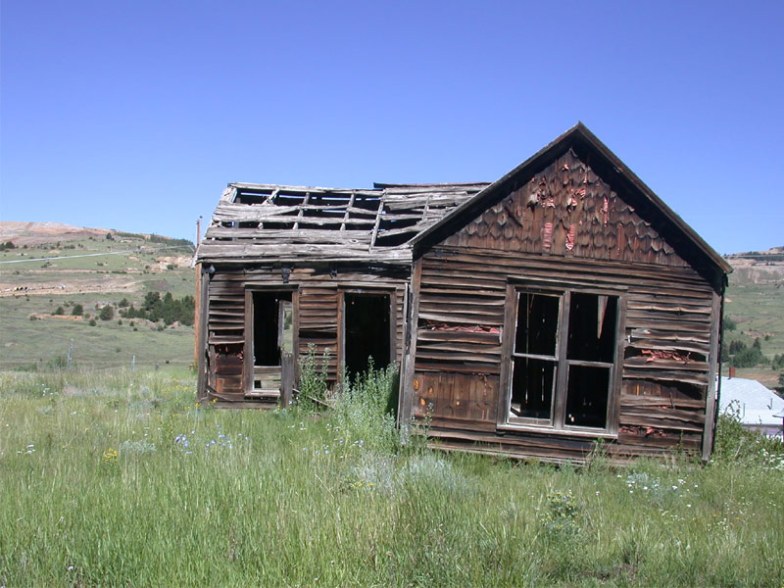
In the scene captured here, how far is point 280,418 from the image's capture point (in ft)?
40.3

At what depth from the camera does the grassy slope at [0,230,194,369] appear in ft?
93.9

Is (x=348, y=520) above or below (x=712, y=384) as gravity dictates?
below

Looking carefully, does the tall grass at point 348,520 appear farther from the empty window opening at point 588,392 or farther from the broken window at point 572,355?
the empty window opening at point 588,392

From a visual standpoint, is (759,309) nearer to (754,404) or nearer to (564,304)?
(754,404)

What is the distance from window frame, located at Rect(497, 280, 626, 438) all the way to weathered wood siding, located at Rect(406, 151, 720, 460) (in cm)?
5

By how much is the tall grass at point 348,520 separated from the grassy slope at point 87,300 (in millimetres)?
18731

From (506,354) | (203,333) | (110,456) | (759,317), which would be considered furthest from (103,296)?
(759,317)

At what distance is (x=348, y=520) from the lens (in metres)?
5.37

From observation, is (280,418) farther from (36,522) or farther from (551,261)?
(36,522)

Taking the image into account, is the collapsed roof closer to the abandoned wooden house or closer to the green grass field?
the abandoned wooden house

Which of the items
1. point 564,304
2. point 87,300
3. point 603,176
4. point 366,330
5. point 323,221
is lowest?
point 87,300

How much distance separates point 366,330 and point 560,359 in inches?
329

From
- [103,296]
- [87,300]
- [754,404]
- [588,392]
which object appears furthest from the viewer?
[103,296]

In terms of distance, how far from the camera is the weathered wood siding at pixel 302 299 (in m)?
14.2
